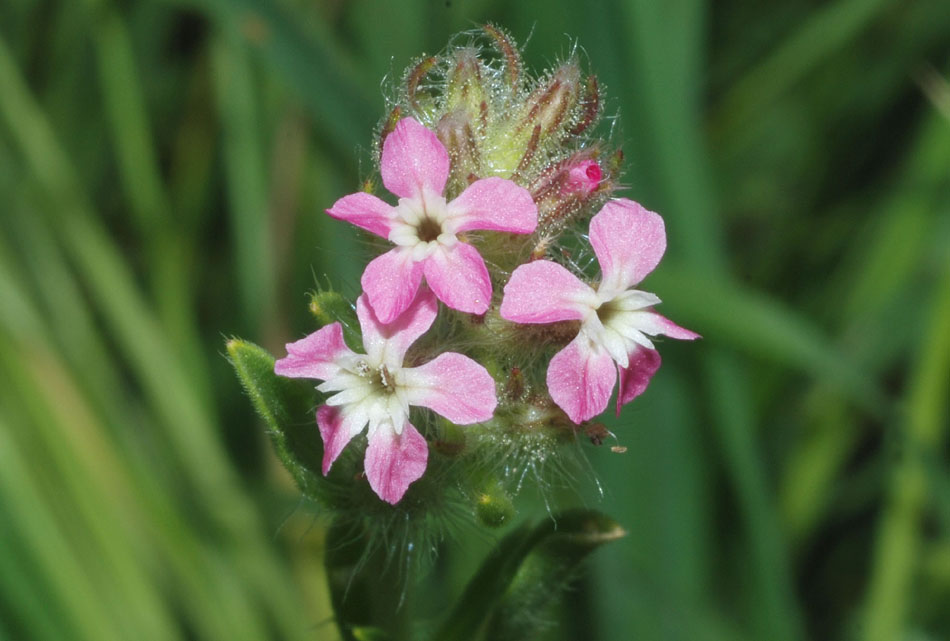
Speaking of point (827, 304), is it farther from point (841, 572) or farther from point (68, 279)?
point (68, 279)

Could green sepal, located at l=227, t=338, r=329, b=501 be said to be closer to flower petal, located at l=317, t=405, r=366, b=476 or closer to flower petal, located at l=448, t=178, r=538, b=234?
flower petal, located at l=317, t=405, r=366, b=476

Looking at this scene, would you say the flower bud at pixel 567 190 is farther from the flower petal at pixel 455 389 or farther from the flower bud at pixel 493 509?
the flower bud at pixel 493 509

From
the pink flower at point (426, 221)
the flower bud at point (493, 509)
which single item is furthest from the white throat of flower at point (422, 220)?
the flower bud at point (493, 509)

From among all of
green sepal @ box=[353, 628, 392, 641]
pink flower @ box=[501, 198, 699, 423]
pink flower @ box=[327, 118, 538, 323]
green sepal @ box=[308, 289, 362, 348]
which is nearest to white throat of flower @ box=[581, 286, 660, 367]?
pink flower @ box=[501, 198, 699, 423]

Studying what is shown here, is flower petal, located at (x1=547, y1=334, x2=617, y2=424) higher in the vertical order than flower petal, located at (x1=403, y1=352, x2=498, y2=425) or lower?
lower

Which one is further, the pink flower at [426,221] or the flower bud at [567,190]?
the flower bud at [567,190]

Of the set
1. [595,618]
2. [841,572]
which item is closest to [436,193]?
[595,618]
